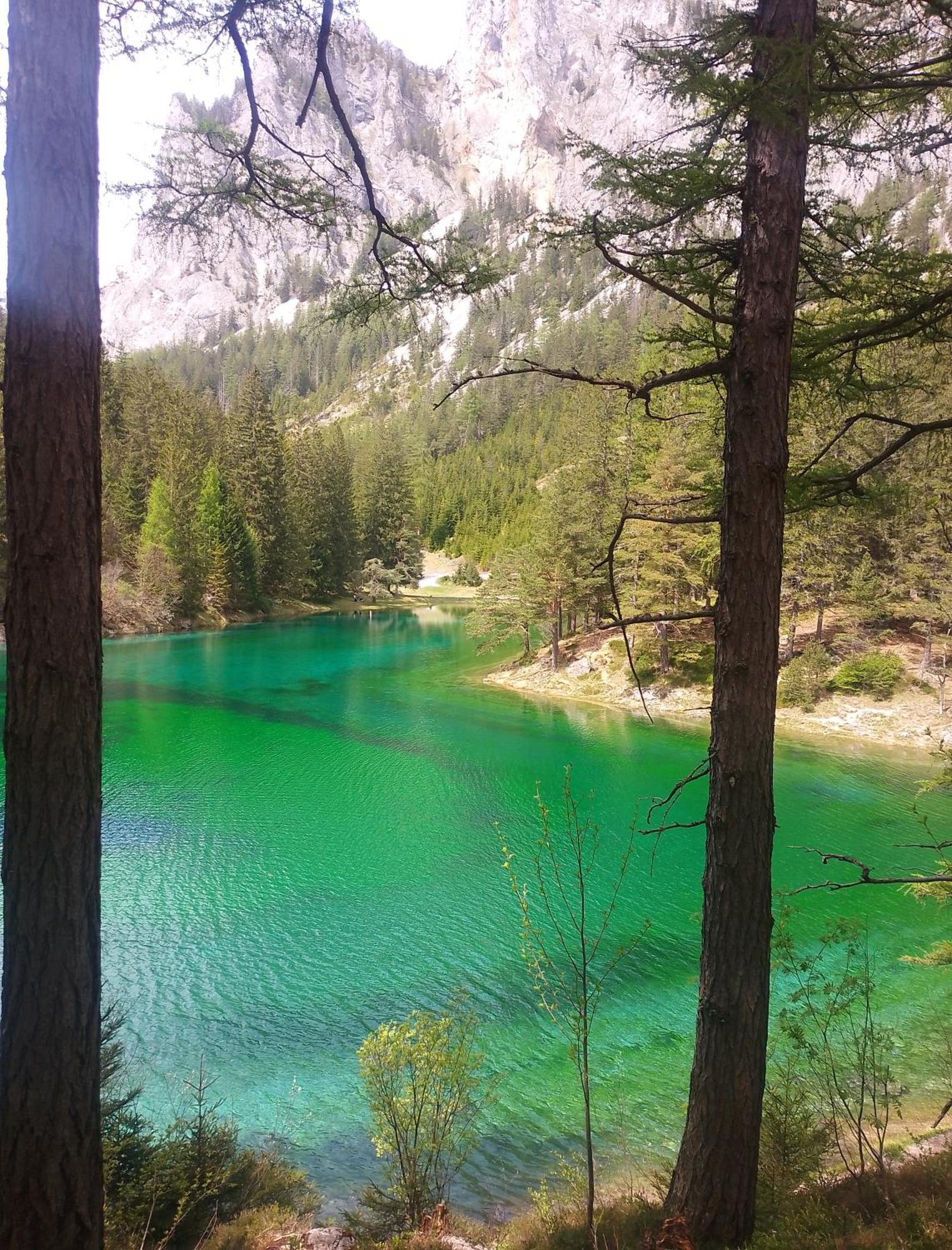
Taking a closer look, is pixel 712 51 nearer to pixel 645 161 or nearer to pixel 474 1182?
pixel 645 161

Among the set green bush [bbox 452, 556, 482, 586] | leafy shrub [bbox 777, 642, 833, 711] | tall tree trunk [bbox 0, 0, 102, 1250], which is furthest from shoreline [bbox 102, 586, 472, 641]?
tall tree trunk [bbox 0, 0, 102, 1250]

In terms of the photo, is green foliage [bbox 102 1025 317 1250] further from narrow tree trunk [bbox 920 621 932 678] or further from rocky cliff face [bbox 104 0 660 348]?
rocky cliff face [bbox 104 0 660 348]

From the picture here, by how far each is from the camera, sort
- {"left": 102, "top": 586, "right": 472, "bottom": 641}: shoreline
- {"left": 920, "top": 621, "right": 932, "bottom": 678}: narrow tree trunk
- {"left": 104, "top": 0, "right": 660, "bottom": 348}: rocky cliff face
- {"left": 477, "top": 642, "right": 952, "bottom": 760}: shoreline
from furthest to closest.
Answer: {"left": 104, "top": 0, "right": 660, "bottom": 348}: rocky cliff face < {"left": 102, "top": 586, "right": 472, "bottom": 641}: shoreline < {"left": 920, "top": 621, "right": 932, "bottom": 678}: narrow tree trunk < {"left": 477, "top": 642, "right": 952, "bottom": 760}: shoreline

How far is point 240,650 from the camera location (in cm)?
3319

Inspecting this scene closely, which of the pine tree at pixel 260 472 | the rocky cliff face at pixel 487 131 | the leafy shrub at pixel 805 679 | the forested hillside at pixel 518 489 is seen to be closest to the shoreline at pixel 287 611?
the forested hillside at pixel 518 489

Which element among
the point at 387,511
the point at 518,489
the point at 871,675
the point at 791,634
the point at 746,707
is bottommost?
the point at 871,675

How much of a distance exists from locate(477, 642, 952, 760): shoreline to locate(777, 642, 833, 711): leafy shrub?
9.7 inches

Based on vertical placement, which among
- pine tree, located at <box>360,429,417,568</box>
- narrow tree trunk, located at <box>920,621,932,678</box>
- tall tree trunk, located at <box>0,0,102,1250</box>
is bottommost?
narrow tree trunk, located at <box>920,621,932,678</box>

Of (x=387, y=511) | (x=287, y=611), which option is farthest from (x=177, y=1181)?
(x=387, y=511)

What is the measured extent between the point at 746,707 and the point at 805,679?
20433mm

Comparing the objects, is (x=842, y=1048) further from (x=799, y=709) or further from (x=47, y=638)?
(x=799, y=709)

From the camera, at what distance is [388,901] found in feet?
34.6

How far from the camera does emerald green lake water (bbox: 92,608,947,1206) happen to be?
21.8 ft

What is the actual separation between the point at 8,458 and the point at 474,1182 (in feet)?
20.4
